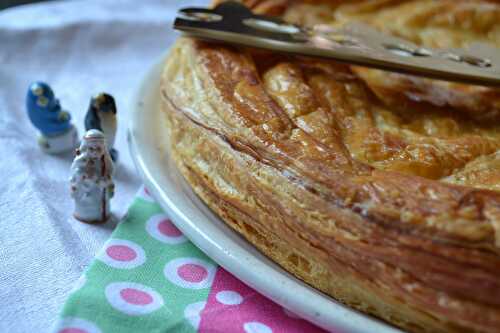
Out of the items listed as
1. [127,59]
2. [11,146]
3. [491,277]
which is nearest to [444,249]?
[491,277]

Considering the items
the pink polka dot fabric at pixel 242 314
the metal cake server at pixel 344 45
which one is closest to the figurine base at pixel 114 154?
the metal cake server at pixel 344 45

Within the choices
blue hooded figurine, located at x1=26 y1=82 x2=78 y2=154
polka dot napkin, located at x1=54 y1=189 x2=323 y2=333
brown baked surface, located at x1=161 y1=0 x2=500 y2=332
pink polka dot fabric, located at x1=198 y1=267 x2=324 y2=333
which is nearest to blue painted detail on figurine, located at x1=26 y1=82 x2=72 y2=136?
blue hooded figurine, located at x1=26 y1=82 x2=78 y2=154

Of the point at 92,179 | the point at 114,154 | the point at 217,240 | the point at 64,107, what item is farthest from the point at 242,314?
the point at 64,107

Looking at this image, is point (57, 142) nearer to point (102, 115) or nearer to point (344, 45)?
point (102, 115)

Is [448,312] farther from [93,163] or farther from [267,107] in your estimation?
[93,163]

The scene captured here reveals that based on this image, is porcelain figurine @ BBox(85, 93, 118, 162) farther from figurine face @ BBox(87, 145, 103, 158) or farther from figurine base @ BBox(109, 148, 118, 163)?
figurine face @ BBox(87, 145, 103, 158)

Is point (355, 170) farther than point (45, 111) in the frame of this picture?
No
